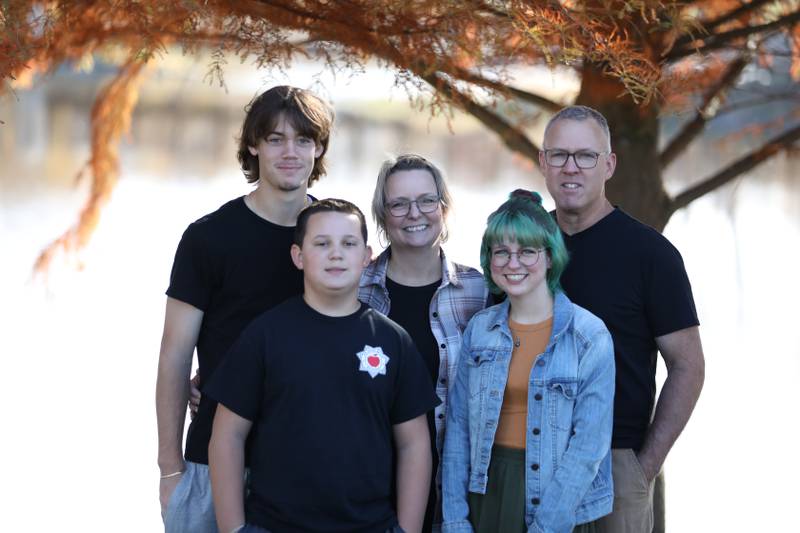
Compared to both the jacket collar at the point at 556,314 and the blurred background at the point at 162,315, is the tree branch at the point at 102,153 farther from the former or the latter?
the jacket collar at the point at 556,314

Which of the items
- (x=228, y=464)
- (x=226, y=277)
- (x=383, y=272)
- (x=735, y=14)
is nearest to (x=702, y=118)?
(x=735, y=14)

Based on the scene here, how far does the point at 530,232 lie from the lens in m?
2.82

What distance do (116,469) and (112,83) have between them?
2.47 meters

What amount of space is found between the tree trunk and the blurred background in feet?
2.01

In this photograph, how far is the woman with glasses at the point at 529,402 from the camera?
8.98 ft

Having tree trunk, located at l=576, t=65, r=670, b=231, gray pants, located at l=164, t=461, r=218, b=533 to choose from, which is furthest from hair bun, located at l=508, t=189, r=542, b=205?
tree trunk, located at l=576, t=65, r=670, b=231

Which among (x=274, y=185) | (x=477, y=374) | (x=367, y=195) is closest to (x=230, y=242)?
(x=274, y=185)

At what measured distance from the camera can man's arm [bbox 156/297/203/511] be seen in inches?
114

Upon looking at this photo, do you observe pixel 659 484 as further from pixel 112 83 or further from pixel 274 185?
pixel 112 83

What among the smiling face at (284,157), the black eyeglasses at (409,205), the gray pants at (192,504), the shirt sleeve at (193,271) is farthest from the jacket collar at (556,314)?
the gray pants at (192,504)

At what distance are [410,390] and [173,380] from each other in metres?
0.71

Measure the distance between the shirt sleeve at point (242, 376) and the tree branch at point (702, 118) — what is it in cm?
242

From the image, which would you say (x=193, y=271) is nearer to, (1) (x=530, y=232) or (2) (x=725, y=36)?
(1) (x=530, y=232)

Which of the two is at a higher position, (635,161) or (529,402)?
(635,161)
